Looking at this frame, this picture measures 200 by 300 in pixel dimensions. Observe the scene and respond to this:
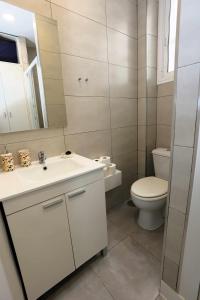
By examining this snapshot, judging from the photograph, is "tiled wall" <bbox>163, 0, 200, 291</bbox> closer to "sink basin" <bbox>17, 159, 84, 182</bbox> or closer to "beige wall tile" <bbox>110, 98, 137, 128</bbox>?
"sink basin" <bbox>17, 159, 84, 182</bbox>

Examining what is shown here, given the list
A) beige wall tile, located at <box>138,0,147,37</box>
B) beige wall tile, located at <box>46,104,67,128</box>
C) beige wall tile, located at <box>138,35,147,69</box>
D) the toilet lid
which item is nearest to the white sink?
beige wall tile, located at <box>46,104,67,128</box>

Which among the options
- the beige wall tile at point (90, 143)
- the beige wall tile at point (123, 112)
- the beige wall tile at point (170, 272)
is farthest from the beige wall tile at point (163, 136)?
the beige wall tile at point (170, 272)

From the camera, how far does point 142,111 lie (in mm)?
1985

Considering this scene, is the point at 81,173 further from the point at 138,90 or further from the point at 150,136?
the point at 138,90

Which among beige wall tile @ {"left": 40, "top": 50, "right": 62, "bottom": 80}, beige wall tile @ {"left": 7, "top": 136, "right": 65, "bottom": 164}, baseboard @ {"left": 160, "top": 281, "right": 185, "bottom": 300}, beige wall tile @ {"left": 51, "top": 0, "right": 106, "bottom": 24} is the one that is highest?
beige wall tile @ {"left": 51, "top": 0, "right": 106, "bottom": 24}

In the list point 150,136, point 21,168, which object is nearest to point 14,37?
point 21,168

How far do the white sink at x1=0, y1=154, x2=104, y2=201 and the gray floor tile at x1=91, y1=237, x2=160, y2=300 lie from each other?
2.76 ft

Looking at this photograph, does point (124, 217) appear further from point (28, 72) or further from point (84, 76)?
point (28, 72)

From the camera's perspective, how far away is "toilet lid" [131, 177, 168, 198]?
150cm

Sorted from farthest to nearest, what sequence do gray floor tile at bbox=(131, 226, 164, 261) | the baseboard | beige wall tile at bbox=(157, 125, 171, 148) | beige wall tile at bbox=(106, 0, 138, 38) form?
beige wall tile at bbox=(157, 125, 171, 148) < beige wall tile at bbox=(106, 0, 138, 38) < gray floor tile at bbox=(131, 226, 164, 261) < the baseboard

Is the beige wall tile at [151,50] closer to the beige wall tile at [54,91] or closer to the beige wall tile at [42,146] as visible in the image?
the beige wall tile at [54,91]

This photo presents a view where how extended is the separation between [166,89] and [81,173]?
1.47 metres

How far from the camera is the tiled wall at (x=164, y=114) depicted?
185cm

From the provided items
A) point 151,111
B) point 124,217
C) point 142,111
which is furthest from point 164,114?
point 124,217
